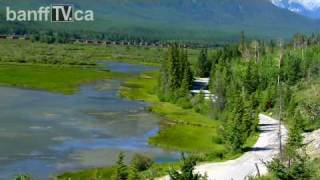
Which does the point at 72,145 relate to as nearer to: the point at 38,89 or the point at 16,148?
the point at 16,148

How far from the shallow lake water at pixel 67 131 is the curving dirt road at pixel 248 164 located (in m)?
8.74

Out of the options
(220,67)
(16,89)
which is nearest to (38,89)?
(16,89)

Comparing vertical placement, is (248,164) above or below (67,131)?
above

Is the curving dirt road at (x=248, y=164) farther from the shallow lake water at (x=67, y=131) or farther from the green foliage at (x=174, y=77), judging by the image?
the green foliage at (x=174, y=77)

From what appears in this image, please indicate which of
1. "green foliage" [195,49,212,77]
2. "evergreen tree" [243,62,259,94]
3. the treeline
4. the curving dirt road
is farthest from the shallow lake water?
"green foliage" [195,49,212,77]

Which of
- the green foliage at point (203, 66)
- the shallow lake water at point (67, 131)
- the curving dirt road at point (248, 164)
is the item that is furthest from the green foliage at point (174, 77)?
the curving dirt road at point (248, 164)

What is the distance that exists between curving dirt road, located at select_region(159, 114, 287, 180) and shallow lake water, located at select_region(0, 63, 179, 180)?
8.74 metres

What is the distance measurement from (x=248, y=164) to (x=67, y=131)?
31666 millimetres

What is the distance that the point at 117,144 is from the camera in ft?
278

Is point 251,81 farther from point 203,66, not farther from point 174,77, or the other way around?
point 203,66

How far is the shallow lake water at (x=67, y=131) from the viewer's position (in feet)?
239

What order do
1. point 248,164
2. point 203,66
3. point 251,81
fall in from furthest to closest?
point 203,66
point 251,81
point 248,164

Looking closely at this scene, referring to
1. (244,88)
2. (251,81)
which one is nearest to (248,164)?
(244,88)

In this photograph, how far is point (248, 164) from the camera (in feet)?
233
